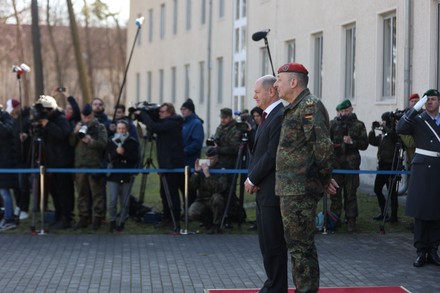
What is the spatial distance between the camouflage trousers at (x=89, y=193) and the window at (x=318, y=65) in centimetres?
1139

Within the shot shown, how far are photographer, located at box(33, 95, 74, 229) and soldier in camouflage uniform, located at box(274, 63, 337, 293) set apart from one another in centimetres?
656

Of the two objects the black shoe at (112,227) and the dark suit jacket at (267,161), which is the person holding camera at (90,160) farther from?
the dark suit jacket at (267,161)

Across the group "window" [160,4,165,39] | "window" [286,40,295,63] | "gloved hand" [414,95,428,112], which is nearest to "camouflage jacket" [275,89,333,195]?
"gloved hand" [414,95,428,112]

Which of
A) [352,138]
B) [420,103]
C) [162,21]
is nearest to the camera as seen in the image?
[420,103]

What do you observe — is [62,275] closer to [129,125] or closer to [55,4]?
[129,125]

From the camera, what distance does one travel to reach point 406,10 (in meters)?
18.5

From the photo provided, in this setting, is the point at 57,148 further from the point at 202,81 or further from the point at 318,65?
the point at 202,81

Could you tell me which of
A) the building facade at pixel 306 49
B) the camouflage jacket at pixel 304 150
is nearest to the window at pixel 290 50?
the building facade at pixel 306 49

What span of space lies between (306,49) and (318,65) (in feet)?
1.82

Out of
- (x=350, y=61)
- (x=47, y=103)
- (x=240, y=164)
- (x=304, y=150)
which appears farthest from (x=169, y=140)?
(x=350, y=61)

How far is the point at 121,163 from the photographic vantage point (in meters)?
13.9

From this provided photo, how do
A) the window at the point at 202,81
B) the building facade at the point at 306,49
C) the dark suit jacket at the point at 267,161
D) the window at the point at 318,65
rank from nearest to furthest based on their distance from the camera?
the dark suit jacket at the point at 267,161
the building facade at the point at 306,49
the window at the point at 318,65
the window at the point at 202,81

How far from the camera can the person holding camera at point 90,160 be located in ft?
45.4

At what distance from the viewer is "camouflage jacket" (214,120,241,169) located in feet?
46.2
